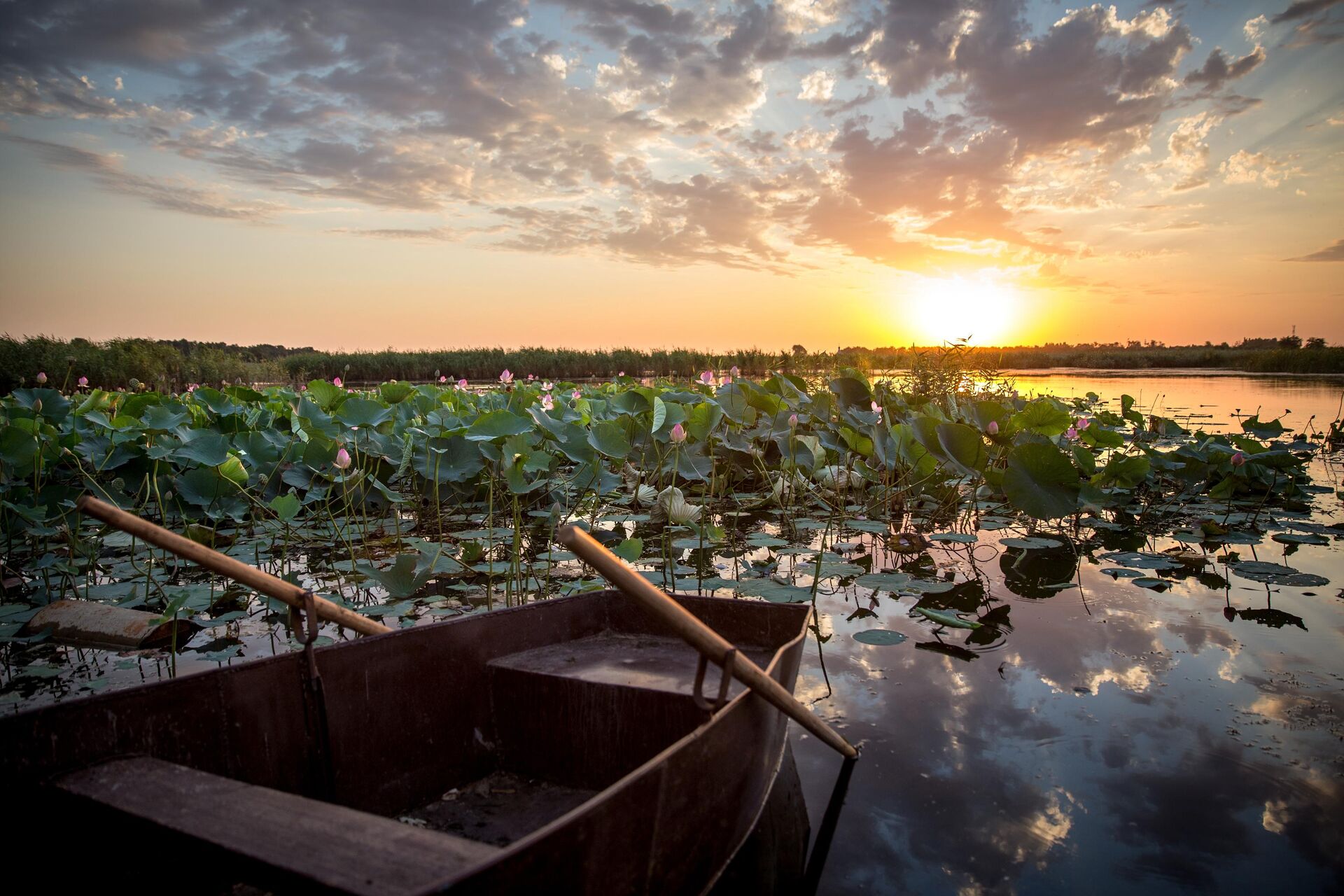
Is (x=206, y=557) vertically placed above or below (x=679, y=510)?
above

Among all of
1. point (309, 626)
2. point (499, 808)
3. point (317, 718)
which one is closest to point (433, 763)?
point (499, 808)

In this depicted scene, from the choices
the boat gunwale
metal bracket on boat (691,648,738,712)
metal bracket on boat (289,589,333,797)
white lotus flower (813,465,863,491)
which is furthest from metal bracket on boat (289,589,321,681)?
white lotus flower (813,465,863,491)

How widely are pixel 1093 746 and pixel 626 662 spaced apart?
1.41 meters

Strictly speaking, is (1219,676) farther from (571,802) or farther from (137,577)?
(137,577)

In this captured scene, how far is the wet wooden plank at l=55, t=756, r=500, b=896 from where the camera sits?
0.98 meters

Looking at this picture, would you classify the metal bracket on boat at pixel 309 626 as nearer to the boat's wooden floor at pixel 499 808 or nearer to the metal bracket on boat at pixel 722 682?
the boat's wooden floor at pixel 499 808

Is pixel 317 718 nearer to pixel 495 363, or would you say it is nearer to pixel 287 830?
pixel 287 830

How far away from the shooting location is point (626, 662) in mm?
2004

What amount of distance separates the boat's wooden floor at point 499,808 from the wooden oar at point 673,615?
0.60 m

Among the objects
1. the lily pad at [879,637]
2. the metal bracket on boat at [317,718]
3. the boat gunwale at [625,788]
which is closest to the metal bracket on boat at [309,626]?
the metal bracket on boat at [317,718]

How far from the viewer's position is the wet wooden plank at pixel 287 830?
98 cm

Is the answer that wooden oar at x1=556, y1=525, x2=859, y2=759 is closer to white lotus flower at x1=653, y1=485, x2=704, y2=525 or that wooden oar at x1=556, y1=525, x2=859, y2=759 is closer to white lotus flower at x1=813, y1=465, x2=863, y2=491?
white lotus flower at x1=653, y1=485, x2=704, y2=525

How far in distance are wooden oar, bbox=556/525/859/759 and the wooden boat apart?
5 cm

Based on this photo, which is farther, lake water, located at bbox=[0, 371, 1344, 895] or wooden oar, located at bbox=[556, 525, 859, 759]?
lake water, located at bbox=[0, 371, 1344, 895]
